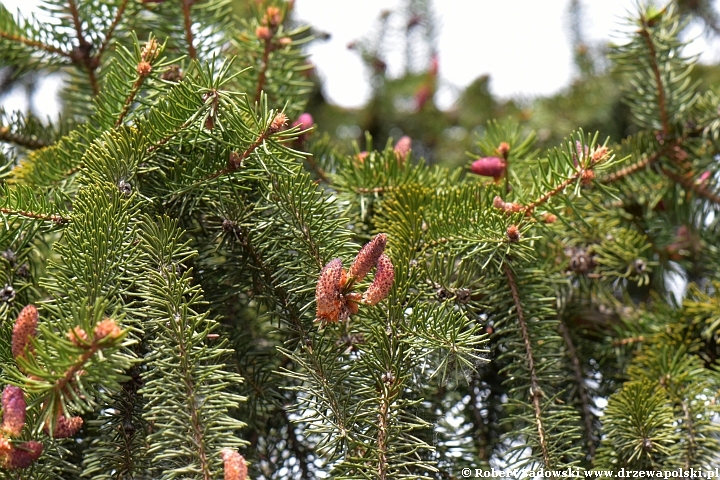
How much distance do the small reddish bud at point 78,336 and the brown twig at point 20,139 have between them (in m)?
0.55

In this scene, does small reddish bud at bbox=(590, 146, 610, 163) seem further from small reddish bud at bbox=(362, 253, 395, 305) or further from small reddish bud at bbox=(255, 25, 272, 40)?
small reddish bud at bbox=(255, 25, 272, 40)

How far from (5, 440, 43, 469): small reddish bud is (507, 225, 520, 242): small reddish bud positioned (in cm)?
46

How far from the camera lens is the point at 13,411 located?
1.61 ft

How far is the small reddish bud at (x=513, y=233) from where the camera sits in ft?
2.23

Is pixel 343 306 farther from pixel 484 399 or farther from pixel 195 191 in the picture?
pixel 484 399

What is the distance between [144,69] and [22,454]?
38 centimetres

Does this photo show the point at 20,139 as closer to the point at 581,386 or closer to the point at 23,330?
the point at 23,330

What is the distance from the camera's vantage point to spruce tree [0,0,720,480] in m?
0.56

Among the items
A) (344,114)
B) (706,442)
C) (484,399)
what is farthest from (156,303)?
(344,114)

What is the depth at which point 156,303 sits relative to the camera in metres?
0.57

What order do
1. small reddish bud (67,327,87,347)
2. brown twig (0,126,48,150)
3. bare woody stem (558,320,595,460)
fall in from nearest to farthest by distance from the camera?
small reddish bud (67,327,87,347) → bare woody stem (558,320,595,460) → brown twig (0,126,48,150)

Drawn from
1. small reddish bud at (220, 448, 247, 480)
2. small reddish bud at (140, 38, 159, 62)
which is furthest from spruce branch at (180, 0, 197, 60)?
small reddish bud at (220, 448, 247, 480)

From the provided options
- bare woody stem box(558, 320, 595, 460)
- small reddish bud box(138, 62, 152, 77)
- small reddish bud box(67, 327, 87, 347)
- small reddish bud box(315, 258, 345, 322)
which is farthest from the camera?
bare woody stem box(558, 320, 595, 460)

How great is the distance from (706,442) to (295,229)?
508 millimetres
